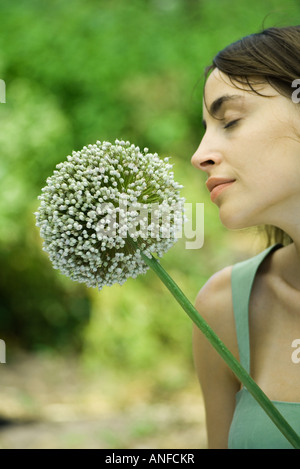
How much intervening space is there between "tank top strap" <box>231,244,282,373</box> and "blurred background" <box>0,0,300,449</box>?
6.04ft

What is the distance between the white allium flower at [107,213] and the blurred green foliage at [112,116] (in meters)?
2.38

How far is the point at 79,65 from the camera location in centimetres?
338

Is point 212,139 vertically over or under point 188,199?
under

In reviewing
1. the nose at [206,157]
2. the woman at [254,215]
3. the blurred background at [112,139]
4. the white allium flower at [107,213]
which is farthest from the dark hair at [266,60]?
the blurred background at [112,139]

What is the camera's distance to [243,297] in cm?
127

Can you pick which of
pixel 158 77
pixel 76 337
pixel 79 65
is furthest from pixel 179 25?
pixel 76 337

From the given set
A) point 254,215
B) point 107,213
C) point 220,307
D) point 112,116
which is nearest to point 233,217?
point 254,215

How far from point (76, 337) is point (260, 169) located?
2.81 m

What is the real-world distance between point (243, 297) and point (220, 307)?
7 cm

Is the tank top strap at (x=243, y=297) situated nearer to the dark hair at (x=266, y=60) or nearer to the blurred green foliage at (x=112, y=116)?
the dark hair at (x=266, y=60)

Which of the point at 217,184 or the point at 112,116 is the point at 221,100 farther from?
the point at 112,116

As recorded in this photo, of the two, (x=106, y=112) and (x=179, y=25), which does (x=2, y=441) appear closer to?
(x=106, y=112)
